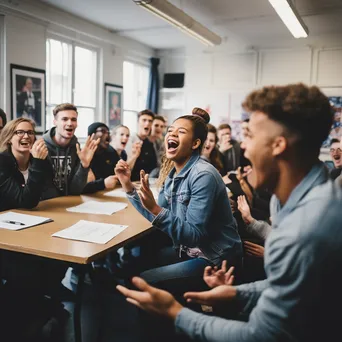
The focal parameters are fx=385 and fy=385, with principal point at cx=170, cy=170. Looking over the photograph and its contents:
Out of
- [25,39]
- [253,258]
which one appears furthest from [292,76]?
[253,258]

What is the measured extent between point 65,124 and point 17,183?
32.3 inches

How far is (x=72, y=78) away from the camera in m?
→ 6.23

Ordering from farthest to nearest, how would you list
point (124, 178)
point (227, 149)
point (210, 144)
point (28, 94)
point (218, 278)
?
point (227, 149)
point (28, 94)
point (210, 144)
point (124, 178)
point (218, 278)

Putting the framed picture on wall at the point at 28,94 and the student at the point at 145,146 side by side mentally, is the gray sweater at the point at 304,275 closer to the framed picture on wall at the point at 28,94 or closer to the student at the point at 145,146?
the student at the point at 145,146

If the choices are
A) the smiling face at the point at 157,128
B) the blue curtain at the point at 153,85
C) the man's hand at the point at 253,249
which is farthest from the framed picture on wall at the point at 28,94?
the man's hand at the point at 253,249

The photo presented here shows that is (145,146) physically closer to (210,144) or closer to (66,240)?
(210,144)

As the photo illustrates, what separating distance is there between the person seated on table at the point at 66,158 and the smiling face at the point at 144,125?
1.67m

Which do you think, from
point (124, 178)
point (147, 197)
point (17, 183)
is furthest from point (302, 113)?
point (17, 183)

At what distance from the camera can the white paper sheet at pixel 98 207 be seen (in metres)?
2.49

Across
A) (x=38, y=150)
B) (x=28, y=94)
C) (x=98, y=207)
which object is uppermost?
(x=28, y=94)

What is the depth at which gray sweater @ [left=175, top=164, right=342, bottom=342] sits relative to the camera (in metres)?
0.86

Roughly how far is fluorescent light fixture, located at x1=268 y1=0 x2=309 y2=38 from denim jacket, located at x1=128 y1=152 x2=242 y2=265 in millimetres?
3005

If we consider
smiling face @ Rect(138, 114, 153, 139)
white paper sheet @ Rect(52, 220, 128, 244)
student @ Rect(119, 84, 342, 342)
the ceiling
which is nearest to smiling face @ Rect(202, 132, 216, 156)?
smiling face @ Rect(138, 114, 153, 139)

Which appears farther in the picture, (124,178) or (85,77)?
(85,77)
